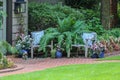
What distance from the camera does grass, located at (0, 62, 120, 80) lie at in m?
10.7

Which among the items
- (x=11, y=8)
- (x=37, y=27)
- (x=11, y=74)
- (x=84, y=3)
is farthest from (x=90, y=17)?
(x=11, y=74)

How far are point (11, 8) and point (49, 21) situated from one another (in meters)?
1.92

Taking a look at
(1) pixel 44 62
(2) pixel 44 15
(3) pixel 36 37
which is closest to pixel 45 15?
(2) pixel 44 15

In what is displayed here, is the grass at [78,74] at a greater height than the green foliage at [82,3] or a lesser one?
lesser

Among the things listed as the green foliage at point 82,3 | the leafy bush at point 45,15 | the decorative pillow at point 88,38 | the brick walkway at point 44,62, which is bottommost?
the brick walkway at point 44,62

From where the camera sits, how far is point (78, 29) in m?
16.6

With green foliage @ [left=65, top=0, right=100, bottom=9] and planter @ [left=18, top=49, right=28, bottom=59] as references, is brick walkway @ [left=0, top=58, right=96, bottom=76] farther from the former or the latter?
green foliage @ [left=65, top=0, right=100, bottom=9]

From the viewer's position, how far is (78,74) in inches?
443

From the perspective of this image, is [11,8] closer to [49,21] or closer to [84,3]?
[49,21]

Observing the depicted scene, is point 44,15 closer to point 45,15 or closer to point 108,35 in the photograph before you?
point 45,15

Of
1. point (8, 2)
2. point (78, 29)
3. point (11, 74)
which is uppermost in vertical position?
point (8, 2)

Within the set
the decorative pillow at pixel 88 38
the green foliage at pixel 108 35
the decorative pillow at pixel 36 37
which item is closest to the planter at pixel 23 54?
the decorative pillow at pixel 36 37

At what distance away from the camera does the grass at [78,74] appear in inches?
421

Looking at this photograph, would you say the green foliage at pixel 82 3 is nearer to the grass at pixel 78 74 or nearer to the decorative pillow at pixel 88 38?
the decorative pillow at pixel 88 38
